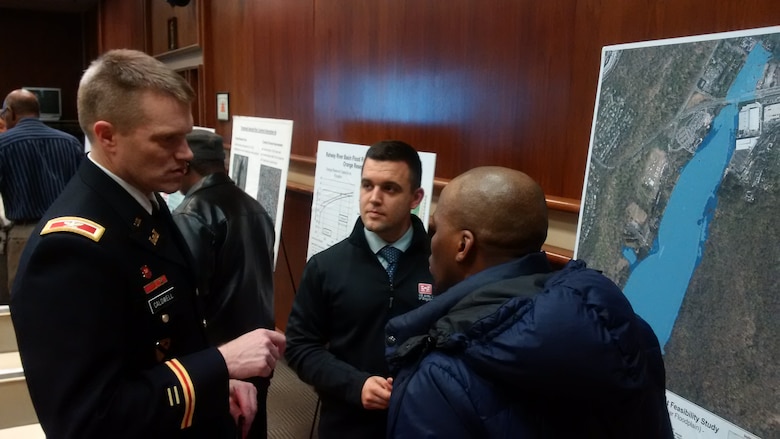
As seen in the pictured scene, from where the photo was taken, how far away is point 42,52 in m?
9.21

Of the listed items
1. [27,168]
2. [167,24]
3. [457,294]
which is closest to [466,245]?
[457,294]

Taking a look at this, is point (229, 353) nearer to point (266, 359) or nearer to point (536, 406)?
point (266, 359)

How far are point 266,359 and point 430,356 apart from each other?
46cm

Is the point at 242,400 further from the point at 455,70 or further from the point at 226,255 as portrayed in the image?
the point at 455,70

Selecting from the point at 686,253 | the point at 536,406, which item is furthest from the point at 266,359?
the point at 686,253

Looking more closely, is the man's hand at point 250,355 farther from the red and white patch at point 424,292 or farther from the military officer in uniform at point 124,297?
the red and white patch at point 424,292

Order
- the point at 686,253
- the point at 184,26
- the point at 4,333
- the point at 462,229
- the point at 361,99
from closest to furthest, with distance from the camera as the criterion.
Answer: the point at 462,229 < the point at 686,253 < the point at 4,333 < the point at 361,99 < the point at 184,26

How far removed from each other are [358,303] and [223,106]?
356 centimetres

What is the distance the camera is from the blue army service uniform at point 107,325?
0.99m

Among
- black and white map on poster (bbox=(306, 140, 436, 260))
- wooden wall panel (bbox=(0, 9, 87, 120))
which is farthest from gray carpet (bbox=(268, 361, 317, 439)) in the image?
wooden wall panel (bbox=(0, 9, 87, 120))

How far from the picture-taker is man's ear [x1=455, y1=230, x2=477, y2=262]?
3.33 ft

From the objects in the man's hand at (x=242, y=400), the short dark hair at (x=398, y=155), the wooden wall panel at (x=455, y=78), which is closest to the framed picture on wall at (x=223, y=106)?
the wooden wall panel at (x=455, y=78)

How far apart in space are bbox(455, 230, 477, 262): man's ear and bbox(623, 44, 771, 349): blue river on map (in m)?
0.60

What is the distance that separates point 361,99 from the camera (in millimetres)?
3059
